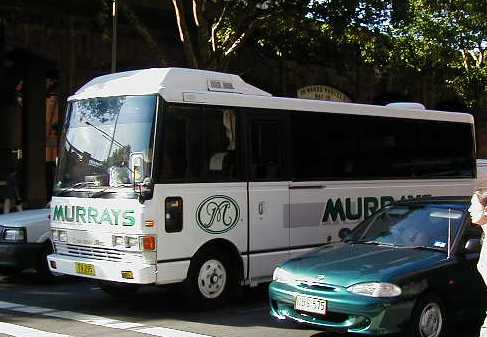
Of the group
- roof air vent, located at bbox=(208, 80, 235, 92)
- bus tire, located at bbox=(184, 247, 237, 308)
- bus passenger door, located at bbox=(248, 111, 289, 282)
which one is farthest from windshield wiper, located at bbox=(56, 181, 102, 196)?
bus passenger door, located at bbox=(248, 111, 289, 282)

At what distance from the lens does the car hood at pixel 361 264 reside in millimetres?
6957

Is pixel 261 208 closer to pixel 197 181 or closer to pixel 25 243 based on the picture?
pixel 197 181

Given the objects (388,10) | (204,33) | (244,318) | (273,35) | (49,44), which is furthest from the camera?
(273,35)

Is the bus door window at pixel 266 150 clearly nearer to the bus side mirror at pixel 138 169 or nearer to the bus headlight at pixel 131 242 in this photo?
the bus side mirror at pixel 138 169

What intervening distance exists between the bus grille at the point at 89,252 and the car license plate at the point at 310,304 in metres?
2.49

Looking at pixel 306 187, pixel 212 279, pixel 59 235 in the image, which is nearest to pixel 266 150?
pixel 306 187

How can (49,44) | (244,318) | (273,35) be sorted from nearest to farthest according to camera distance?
(244,318), (49,44), (273,35)

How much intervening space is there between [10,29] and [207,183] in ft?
39.5

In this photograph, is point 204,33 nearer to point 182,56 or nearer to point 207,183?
point 182,56

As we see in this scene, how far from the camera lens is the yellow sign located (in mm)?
26355

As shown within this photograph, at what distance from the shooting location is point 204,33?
17047 millimetres

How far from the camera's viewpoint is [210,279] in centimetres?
922

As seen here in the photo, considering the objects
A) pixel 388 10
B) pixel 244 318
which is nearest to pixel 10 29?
pixel 388 10

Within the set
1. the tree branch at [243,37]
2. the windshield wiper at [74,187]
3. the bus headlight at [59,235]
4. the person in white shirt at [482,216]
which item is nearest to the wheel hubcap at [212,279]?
the windshield wiper at [74,187]
